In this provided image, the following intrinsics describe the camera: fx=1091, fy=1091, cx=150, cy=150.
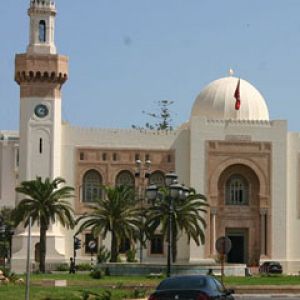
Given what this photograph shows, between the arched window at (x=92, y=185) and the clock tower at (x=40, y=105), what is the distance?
261 cm

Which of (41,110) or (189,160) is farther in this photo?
(189,160)

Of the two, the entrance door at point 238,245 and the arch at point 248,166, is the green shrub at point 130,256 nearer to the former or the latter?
the arch at point 248,166

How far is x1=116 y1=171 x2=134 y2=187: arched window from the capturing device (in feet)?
242

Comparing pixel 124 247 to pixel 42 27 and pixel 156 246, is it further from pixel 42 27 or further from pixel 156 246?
pixel 42 27

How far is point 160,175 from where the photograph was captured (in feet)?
244

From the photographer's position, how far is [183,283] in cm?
2358

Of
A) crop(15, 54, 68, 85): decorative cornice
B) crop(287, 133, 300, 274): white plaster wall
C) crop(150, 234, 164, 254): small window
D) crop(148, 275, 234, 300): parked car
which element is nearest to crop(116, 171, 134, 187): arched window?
crop(150, 234, 164, 254): small window

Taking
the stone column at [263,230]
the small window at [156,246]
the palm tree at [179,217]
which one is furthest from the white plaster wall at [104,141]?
the palm tree at [179,217]

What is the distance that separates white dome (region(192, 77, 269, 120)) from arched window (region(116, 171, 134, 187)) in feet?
24.6

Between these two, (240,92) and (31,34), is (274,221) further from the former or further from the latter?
(31,34)

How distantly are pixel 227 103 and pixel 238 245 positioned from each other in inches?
396

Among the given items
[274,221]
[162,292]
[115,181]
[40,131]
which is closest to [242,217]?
[274,221]

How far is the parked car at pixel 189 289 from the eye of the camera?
2295 cm

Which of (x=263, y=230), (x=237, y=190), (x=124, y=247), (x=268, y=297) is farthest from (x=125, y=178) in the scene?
(x=268, y=297)
